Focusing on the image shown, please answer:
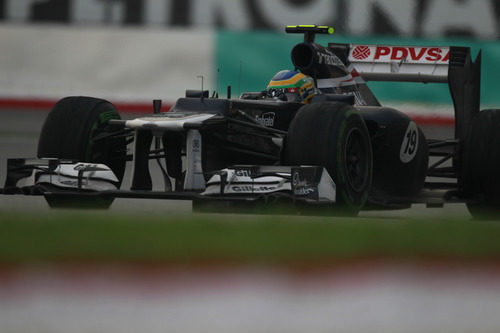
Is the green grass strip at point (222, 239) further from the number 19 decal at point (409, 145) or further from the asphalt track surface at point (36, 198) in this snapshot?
the number 19 decal at point (409, 145)

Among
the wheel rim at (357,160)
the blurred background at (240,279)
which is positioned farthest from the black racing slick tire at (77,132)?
the blurred background at (240,279)

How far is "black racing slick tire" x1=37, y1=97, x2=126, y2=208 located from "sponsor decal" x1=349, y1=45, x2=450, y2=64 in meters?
2.48

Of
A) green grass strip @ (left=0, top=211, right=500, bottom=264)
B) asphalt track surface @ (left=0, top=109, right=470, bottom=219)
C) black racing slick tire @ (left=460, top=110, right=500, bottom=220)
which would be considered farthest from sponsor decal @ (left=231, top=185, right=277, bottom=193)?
green grass strip @ (left=0, top=211, right=500, bottom=264)

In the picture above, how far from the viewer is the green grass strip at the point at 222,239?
3.40 meters

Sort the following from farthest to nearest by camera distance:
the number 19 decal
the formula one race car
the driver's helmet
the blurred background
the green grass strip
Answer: the driver's helmet < the number 19 decal < the formula one race car < the green grass strip < the blurred background

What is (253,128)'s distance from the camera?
8.12 metres

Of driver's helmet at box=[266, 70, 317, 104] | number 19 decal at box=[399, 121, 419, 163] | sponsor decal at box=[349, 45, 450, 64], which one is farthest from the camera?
sponsor decal at box=[349, 45, 450, 64]

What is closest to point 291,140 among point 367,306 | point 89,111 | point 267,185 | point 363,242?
point 267,185

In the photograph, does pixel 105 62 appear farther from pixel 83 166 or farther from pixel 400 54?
pixel 83 166

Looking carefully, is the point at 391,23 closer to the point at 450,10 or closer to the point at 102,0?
the point at 450,10

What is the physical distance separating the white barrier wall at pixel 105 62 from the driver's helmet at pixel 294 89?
4.78 metres

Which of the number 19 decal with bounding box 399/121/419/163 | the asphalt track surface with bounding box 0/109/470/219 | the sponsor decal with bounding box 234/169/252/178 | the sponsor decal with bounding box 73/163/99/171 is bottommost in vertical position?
the asphalt track surface with bounding box 0/109/470/219

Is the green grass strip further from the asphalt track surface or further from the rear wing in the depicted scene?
the rear wing

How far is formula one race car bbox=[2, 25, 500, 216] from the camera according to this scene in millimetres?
7582
